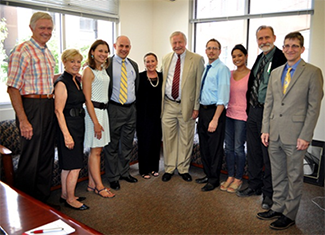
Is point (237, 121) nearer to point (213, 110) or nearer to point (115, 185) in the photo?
point (213, 110)

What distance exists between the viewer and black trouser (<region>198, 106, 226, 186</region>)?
11.2ft

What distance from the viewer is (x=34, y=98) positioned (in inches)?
102

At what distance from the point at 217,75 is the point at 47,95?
1729 millimetres

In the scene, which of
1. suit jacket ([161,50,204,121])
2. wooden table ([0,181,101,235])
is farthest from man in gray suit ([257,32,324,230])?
wooden table ([0,181,101,235])

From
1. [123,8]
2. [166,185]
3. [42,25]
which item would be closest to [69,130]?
[42,25]

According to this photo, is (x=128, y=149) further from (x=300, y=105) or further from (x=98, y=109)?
(x=300, y=105)

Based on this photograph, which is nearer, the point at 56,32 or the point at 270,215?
the point at 270,215

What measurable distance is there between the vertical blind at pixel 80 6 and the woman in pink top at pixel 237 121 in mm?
2438

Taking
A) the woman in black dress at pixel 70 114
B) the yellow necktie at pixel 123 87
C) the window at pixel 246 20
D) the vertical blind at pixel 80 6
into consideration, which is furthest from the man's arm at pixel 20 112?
the window at pixel 246 20

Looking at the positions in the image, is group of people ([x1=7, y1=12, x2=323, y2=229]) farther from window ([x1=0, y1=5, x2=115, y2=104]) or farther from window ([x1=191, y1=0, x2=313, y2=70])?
window ([x1=191, y1=0, x2=313, y2=70])

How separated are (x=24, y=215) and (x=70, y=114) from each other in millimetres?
1274

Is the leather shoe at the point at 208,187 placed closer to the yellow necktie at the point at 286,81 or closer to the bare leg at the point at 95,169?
the bare leg at the point at 95,169

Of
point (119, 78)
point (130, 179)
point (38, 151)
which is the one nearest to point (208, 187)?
point (130, 179)

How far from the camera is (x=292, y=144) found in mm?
2566
